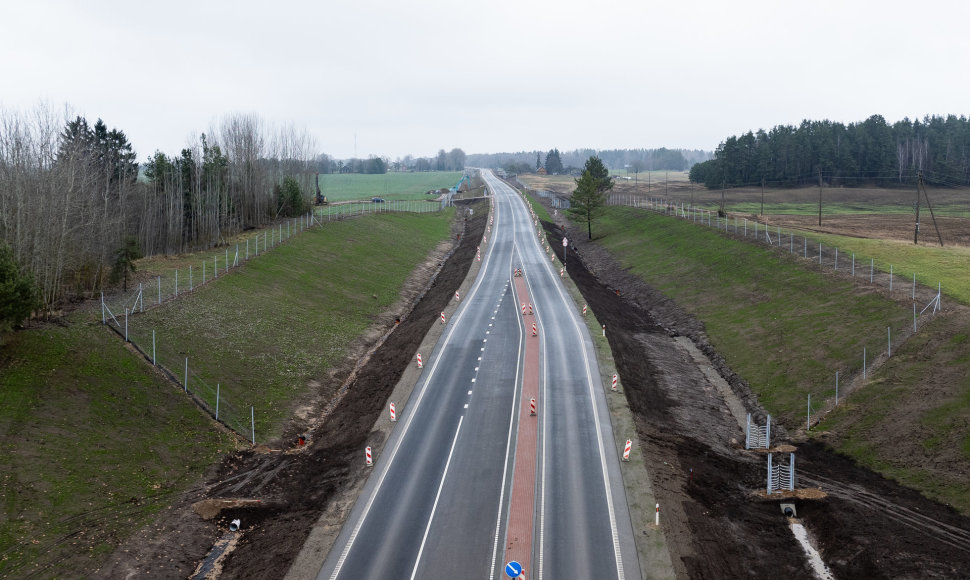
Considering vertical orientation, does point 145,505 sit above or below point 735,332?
below

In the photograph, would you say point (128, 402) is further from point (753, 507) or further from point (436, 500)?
point (753, 507)

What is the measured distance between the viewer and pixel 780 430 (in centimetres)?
3438

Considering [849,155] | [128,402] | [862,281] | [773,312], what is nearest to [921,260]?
[862,281]

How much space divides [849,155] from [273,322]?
15019cm

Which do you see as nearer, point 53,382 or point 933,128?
point 53,382

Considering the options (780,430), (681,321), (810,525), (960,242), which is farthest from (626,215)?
(810,525)

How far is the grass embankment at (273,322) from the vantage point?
3653cm

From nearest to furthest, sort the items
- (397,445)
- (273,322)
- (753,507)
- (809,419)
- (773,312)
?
(753,507)
(397,445)
(809,419)
(273,322)
(773,312)

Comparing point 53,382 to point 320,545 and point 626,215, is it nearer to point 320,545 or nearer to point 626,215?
point 320,545

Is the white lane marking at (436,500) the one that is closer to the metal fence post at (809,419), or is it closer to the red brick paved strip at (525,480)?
the red brick paved strip at (525,480)

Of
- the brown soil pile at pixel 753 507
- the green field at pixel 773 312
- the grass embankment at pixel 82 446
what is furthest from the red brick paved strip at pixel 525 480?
the green field at pixel 773 312

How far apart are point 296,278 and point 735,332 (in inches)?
1446

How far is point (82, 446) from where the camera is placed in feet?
87.5

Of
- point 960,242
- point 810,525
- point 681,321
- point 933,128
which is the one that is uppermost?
point 933,128
